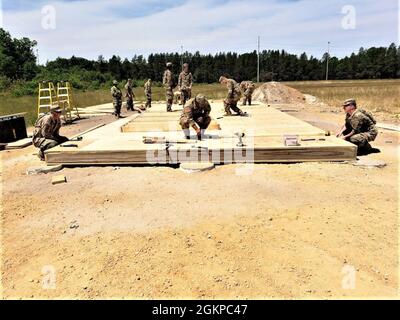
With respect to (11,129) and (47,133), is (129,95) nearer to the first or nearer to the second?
(11,129)

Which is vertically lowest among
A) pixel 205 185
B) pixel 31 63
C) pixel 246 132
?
pixel 205 185

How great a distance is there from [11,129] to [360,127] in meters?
9.24

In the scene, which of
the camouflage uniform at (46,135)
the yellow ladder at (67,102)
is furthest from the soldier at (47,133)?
the yellow ladder at (67,102)

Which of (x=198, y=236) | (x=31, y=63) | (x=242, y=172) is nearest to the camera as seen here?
(x=198, y=236)

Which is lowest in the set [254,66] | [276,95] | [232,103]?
[232,103]

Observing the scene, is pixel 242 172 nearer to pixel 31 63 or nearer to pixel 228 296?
pixel 228 296

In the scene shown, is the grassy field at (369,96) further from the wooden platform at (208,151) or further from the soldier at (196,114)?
the soldier at (196,114)

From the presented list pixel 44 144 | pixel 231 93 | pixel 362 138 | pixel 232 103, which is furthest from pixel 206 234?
pixel 232 103

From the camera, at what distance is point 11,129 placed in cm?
1003

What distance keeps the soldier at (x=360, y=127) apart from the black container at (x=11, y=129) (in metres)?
8.77
